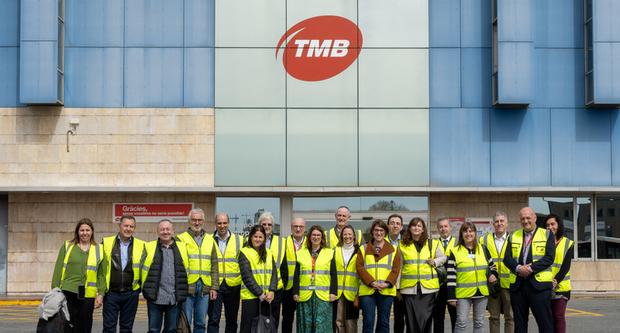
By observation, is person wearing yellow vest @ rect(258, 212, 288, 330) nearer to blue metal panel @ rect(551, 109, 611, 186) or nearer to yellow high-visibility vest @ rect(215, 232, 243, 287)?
yellow high-visibility vest @ rect(215, 232, 243, 287)

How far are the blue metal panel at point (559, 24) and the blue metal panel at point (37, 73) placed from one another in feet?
41.0

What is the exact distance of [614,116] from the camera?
23266 millimetres

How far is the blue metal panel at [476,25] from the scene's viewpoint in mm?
23375

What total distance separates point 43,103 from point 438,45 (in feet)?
33.6

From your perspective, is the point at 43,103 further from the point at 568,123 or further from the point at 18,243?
the point at 568,123

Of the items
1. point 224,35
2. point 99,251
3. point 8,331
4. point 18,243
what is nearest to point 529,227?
point 99,251

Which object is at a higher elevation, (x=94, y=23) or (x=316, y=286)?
(x=94, y=23)

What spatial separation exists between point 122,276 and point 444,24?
14295 millimetres

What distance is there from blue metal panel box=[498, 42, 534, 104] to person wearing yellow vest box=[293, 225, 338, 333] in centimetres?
1231

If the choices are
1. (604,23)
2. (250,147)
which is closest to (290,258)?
(250,147)

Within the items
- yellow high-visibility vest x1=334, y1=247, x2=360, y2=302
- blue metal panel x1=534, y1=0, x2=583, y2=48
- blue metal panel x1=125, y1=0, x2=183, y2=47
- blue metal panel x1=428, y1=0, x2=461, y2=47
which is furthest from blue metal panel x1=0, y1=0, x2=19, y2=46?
yellow high-visibility vest x1=334, y1=247, x2=360, y2=302

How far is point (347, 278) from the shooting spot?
1170 centimetres

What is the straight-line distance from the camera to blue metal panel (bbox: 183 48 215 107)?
75.6ft

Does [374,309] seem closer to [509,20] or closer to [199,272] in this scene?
[199,272]
